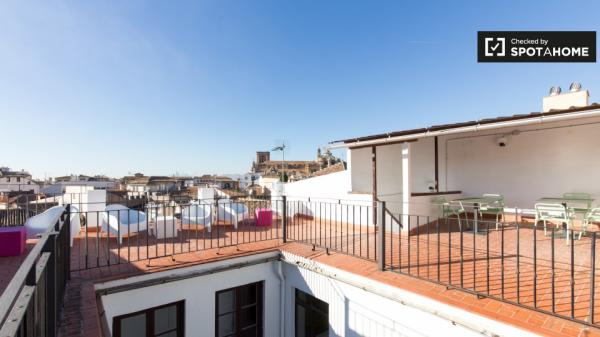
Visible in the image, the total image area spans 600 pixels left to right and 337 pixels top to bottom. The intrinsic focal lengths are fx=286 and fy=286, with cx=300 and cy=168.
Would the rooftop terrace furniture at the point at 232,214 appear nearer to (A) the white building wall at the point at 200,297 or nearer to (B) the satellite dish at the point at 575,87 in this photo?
(A) the white building wall at the point at 200,297

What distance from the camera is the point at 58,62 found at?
976 centimetres

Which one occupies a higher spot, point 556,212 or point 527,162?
point 527,162

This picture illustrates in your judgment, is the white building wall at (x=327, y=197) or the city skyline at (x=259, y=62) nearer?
the city skyline at (x=259, y=62)

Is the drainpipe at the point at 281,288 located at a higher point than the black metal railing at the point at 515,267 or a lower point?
lower

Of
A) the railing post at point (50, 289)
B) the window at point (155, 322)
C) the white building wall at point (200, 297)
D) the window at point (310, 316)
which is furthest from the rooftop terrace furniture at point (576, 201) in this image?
the railing post at point (50, 289)

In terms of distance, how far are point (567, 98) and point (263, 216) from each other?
32.6ft

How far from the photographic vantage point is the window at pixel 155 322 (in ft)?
15.9

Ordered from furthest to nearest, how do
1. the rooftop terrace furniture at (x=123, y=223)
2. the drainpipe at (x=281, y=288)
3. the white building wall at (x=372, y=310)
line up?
the rooftop terrace furniture at (x=123, y=223), the drainpipe at (x=281, y=288), the white building wall at (x=372, y=310)

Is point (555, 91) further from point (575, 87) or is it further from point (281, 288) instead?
point (281, 288)

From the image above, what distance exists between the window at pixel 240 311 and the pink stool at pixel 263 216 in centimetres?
292

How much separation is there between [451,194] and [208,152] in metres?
29.0

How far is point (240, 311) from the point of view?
224 inches

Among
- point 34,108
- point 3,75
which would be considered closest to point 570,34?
point 3,75

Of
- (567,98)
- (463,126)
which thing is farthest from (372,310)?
(567,98)
